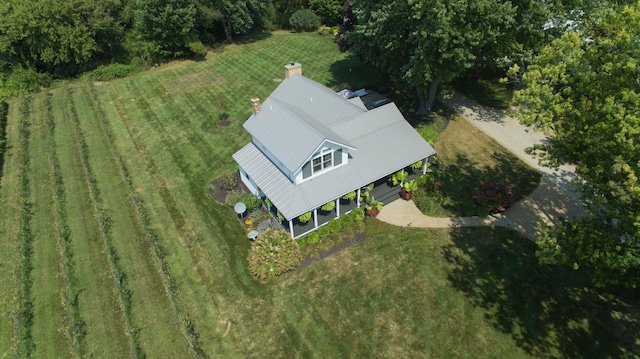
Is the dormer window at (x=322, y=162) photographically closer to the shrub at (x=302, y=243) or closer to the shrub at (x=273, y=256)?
the shrub at (x=302, y=243)

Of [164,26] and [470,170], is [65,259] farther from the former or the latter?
[164,26]

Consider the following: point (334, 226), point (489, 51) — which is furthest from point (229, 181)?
point (489, 51)

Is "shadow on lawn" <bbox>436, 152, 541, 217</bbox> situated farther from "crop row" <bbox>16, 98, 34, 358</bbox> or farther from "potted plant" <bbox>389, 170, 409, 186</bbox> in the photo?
"crop row" <bbox>16, 98, 34, 358</bbox>

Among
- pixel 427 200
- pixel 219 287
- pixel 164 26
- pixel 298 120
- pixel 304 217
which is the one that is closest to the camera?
pixel 219 287

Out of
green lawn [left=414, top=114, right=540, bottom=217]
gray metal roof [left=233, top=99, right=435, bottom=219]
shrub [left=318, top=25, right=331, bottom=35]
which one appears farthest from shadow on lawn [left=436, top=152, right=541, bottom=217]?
shrub [left=318, top=25, right=331, bottom=35]

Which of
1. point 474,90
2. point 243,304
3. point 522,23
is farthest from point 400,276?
point 474,90

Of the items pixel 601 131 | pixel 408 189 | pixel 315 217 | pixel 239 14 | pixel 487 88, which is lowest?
pixel 408 189

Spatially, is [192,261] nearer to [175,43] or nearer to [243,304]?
[243,304]
